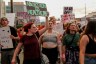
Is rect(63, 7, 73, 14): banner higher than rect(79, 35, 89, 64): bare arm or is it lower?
higher

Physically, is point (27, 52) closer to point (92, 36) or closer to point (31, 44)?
point (31, 44)

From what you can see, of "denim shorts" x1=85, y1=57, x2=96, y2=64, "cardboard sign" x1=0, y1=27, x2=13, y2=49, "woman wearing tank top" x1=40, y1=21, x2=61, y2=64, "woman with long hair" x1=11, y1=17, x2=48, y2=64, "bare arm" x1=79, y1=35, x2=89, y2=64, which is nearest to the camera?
"bare arm" x1=79, y1=35, x2=89, y2=64

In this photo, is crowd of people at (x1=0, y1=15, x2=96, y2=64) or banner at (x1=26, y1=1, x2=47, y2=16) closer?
crowd of people at (x1=0, y1=15, x2=96, y2=64)

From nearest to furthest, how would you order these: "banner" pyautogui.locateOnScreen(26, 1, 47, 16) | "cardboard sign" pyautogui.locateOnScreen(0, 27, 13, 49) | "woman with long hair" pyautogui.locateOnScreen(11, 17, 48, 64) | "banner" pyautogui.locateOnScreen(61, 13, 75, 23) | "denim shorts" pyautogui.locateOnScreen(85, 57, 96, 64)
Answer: "denim shorts" pyautogui.locateOnScreen(85, 57, 96, 64)
"woman with long hair" pyautogui.locateOnScreen(11, 17, 48, 64)
"cardboard sign" pyautogui.locateOnScreen(0, 27, 13, 49)
"banner" pyautogui.locateOnScreen(26, 1, 47, 16)
"banner" pyautogui.locateOnScreen(61, 13, 75, 23)

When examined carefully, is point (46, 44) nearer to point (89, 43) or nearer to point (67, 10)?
point (89, 43)

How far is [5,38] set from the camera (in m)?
10.4

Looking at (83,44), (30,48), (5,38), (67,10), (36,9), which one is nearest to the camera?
(83,44)

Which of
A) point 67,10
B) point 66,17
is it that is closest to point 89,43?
point 66,17

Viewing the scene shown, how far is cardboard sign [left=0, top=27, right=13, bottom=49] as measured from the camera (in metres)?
10.3

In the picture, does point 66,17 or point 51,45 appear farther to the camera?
point 66,17

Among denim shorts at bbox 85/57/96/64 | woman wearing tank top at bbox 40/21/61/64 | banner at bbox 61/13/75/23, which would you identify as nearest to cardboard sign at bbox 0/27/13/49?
woman wearing tank top at bbox 40/21/61/64

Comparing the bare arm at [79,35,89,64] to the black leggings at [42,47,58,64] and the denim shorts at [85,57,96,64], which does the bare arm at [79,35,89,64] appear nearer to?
the denim shorts at [85,57,96,64]

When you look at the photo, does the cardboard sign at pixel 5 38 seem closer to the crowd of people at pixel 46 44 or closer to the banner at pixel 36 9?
the crowd of people at pixel 46 44

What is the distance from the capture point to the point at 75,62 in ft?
31.9
